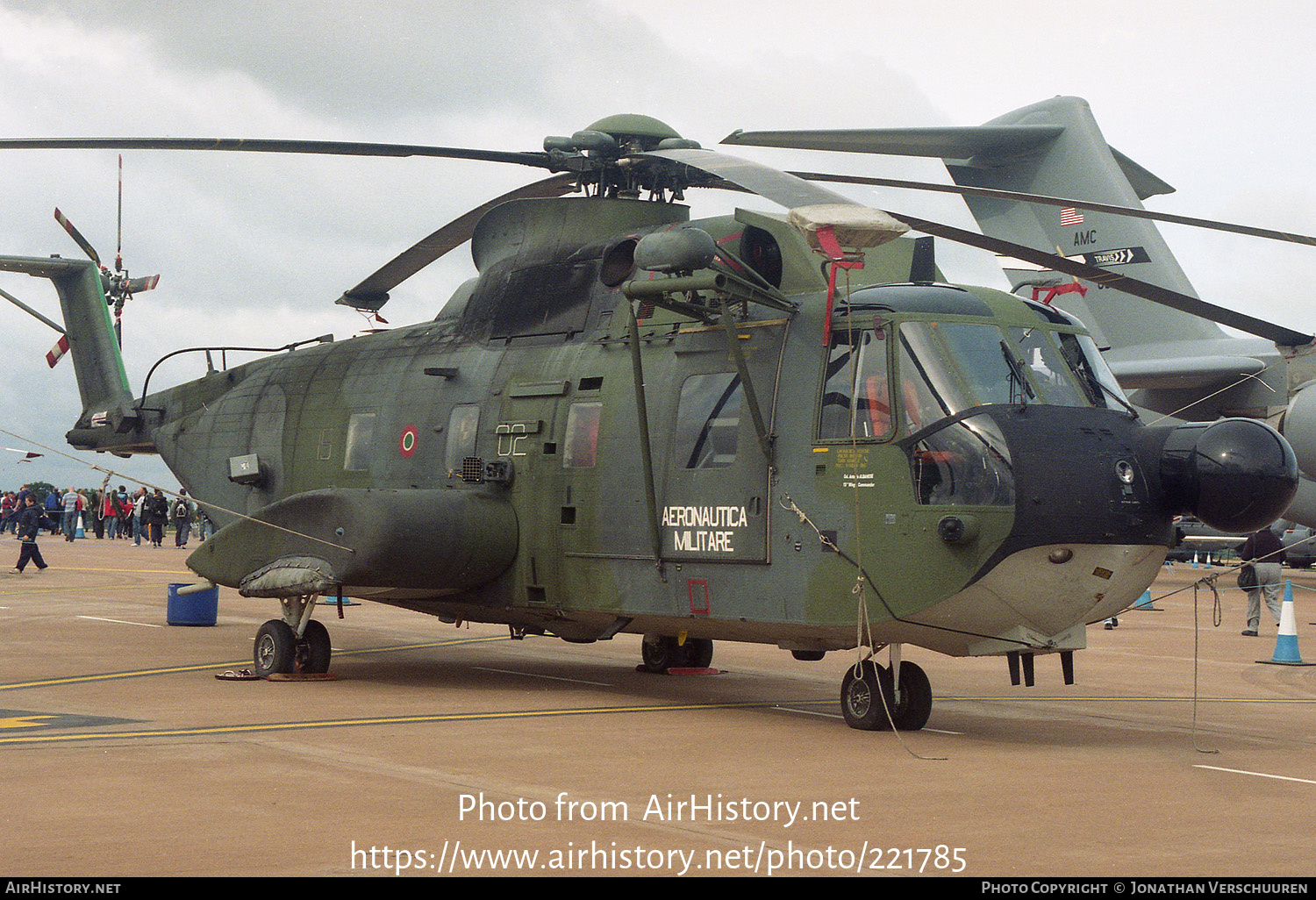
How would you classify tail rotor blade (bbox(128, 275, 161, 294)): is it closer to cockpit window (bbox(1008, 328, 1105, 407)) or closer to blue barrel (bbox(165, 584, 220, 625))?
blue barrel (bbox(165, 584, 220, 625))

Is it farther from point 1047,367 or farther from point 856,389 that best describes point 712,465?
point 1047,367

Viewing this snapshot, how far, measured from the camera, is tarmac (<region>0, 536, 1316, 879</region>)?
19.2 feet

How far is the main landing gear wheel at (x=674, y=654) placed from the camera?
558 inches

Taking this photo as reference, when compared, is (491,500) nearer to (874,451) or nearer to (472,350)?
(472,350)

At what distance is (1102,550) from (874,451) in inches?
65.6

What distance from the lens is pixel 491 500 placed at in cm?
1230

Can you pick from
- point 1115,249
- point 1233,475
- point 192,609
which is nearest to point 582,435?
point 1233,475

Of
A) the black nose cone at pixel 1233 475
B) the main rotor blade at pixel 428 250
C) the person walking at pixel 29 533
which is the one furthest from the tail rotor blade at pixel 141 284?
the black nose cone at pixel 1233 475

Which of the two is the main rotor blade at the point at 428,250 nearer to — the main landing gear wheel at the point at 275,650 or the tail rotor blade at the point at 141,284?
the main landing gear wheel at the point at 275,650

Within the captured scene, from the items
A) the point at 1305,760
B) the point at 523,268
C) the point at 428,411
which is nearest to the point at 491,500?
the point at 428,411

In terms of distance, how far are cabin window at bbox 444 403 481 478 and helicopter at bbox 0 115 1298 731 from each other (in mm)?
31

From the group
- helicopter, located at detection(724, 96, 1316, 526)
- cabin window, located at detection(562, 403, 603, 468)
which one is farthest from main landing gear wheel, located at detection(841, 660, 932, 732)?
helicopter, located at detection(724, 96, 1316, 526)

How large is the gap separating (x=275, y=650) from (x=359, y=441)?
2.31 metres

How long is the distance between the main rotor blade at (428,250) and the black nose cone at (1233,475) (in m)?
6.43
